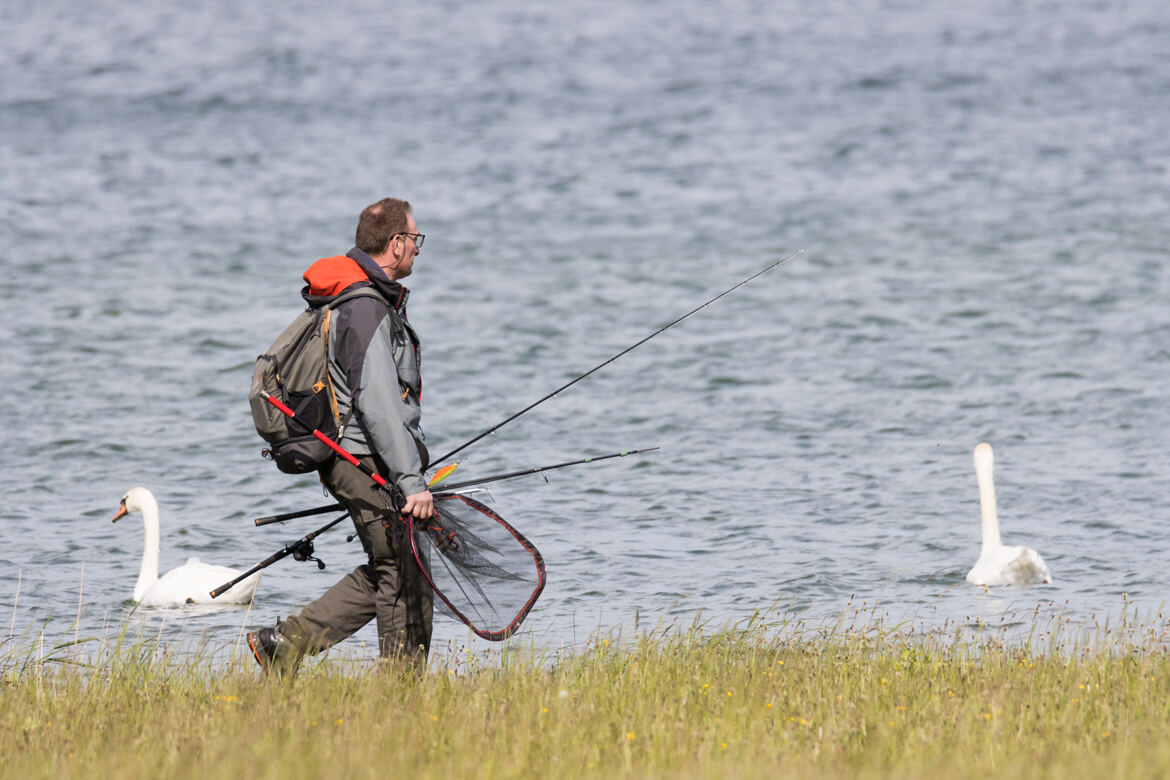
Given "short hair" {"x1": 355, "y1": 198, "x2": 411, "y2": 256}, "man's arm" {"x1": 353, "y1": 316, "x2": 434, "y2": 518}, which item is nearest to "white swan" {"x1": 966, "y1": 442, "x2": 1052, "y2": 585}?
"man's arm" {"x1": 353, "y1": 316, "x2": 434, "y2": 518}

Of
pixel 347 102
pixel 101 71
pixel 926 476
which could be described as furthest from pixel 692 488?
pixel 101 71

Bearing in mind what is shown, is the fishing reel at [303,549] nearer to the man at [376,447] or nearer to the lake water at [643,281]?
the man at [376,447]

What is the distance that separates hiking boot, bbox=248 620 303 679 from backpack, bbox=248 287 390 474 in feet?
2.71

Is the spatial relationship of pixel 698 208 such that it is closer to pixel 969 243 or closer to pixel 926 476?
pixel 969 243

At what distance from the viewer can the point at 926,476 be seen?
44.9ft

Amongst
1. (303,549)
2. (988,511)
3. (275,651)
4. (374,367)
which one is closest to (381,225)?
(374,367)

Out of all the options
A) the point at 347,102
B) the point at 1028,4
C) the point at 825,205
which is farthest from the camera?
the point at 1028,4

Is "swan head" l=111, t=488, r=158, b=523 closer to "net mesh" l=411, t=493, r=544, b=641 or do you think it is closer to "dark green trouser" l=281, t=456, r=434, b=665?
"dark green trouser" l=281, t=456, r=434, b=665

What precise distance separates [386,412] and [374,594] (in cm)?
100

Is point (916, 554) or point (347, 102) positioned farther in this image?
point (347, 102)

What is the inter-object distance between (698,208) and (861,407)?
14.4 meters

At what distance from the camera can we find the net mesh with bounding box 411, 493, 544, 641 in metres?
6.52

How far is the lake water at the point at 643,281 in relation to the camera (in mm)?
11336

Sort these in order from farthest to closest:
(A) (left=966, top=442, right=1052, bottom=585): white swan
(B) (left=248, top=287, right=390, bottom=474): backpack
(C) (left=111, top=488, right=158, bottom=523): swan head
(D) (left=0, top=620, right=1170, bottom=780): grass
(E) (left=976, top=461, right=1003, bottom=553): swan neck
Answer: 1. (C) (left=111, top=488, right=158, bottom=523): swan head
2. (E) (left=976, top=461, right=1003, bottom=553): swan neck
3. (A) (left=966, top=442, right=1052, bottom=585): white swan
4. (B) (left=248, top=287, right=390, bottom=474): backpack
5. (D) (left=0, top=620, right=1170, bottom=780): grass
